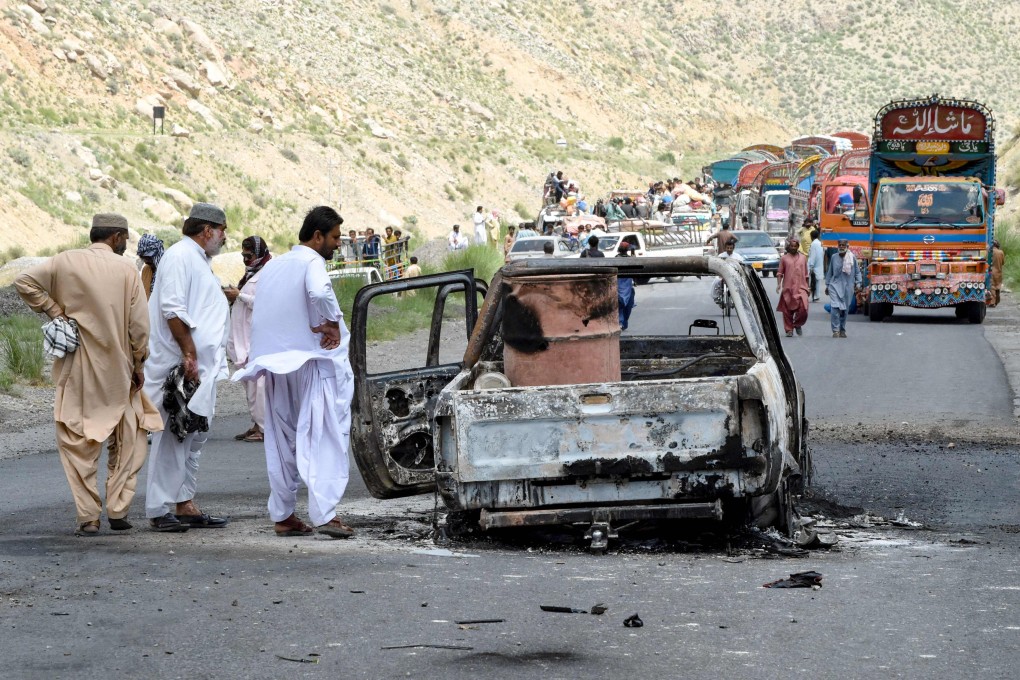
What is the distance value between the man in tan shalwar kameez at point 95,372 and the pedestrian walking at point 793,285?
607 inches

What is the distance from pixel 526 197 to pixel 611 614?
70926 millimetres

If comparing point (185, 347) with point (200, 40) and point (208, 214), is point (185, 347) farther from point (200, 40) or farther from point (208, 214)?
point (200, 40)

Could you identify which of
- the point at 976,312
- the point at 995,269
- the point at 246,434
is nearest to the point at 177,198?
the point at 995,269

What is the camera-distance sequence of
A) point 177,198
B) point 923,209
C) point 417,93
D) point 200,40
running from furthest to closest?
point 417,93
point 200,40
point 177,198
point 923,209

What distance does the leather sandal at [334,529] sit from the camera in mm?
8203

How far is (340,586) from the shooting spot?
265 inches

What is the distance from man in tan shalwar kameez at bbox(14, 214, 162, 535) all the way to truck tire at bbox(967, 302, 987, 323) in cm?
2055

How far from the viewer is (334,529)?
8.20 meters

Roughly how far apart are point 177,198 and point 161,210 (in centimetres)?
236

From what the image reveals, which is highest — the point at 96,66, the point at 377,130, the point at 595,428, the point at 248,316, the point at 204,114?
the point at 96,66

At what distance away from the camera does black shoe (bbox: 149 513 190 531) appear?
8414 millimetres

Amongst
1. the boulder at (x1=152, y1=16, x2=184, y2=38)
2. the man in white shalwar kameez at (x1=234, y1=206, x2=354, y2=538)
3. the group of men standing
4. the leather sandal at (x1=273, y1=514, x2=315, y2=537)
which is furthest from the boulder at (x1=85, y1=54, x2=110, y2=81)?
the leather sandal at (x1=273, y1=514, x2=315, y2=537)

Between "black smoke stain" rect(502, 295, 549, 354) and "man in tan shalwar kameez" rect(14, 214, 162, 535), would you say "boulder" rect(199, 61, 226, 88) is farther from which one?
"black smoke stain" rect(502, 295, 549, 354)

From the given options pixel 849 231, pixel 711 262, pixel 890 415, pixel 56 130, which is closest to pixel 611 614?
pixel 711 262
